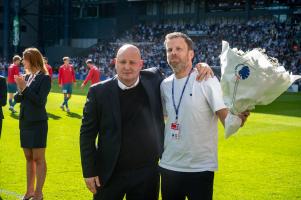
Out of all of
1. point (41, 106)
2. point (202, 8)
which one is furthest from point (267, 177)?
point (202, 8)

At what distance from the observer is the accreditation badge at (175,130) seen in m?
4.41

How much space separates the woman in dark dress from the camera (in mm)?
6203

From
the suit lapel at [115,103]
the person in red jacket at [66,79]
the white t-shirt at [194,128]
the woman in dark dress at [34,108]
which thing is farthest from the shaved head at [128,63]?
the person in red jacket at [66,79]

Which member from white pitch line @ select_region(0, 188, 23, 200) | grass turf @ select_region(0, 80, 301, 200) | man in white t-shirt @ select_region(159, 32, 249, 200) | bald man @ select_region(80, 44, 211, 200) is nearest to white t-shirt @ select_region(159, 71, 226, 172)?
man in white t-shirt @ select_region(159, 32, 249, 200)

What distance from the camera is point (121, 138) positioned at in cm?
449

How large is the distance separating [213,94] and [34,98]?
2726mm

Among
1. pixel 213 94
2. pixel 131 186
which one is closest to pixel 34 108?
pixel 131 186

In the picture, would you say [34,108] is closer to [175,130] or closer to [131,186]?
[131,186]

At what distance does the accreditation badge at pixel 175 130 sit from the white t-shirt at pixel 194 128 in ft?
0.05

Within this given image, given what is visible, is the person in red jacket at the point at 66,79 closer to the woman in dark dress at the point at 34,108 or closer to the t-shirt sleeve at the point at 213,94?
the woman in dark dress at the point at 34,108

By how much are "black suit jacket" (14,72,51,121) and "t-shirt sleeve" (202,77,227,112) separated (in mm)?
2601

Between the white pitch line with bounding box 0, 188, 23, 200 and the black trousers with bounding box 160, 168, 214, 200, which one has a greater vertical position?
the black trousers with bounding box 160, 168, 214, 200

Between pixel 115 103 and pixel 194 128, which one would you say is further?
pixel 115 103

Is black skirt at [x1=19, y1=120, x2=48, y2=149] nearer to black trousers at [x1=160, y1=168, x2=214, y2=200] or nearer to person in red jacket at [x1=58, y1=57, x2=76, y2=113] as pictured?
black trousers at [x1=160, y1=168, x2=214, y2=200]
